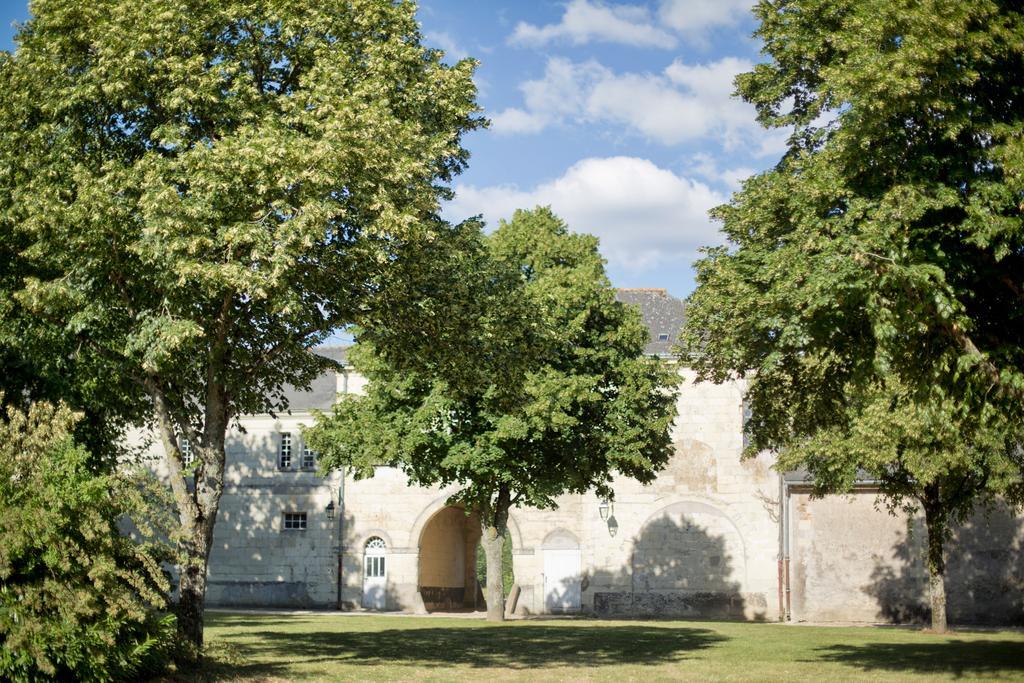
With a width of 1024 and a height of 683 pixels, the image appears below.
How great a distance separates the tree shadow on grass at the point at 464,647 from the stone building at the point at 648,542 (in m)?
12.2

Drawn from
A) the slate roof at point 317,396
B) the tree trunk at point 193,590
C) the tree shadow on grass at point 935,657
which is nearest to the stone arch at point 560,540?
the slate roof at point 317,396

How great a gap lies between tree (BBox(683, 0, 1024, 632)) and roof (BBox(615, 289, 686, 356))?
26051 mm

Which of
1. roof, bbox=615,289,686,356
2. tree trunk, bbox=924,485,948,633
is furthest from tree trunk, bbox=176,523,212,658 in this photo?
roof, bbox=615,289,686,356

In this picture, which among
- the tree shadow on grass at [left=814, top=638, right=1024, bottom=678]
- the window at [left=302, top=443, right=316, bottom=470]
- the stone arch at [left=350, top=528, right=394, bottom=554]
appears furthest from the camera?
A: the window at [left=302, top=443, right=316, bottom=470]

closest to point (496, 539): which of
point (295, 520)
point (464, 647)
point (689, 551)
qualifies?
point (464, 647)

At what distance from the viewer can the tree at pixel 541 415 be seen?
2844 cm

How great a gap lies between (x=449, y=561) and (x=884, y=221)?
36.5 m

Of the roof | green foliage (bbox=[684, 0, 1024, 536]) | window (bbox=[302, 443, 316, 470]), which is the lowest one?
window (bbox=[302, 443, 316, 470])

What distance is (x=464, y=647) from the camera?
2092 centimetres

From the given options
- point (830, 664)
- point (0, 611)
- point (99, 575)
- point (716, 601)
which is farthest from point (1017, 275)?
point (716, 601)

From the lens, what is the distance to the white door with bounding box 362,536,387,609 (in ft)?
142

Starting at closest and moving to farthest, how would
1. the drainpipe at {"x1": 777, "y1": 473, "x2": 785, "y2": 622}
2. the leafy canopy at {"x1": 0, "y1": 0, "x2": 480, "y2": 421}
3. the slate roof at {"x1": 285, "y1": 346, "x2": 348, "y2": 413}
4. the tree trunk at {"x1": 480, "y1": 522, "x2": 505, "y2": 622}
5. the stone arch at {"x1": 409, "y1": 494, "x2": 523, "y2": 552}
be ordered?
the leafy canopy at {"x1": 0, "y1": 0, "x2": 480, "y2": 421} < the tree trunk at {"x1": 480, "y1": 522, "x2": 505, "y2": 622} < the drainpipe at {"x1": 777, "y1": 473, "x2": 785, "y2": 622} < the stone arch at {"x1": 409, "y1": 494, "x2": 523, "y2": 552} < the slate roof at {"x1": 285, "y1": 346, "x2": 348, "y2": 413}

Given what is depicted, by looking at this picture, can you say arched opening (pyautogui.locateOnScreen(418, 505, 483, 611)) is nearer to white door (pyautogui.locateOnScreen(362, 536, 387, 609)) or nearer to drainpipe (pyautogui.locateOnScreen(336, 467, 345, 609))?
white door (pyautogui.locateOnScreen(362, 536, 387, 609))

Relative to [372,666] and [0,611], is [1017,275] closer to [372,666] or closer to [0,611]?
[372,666]
